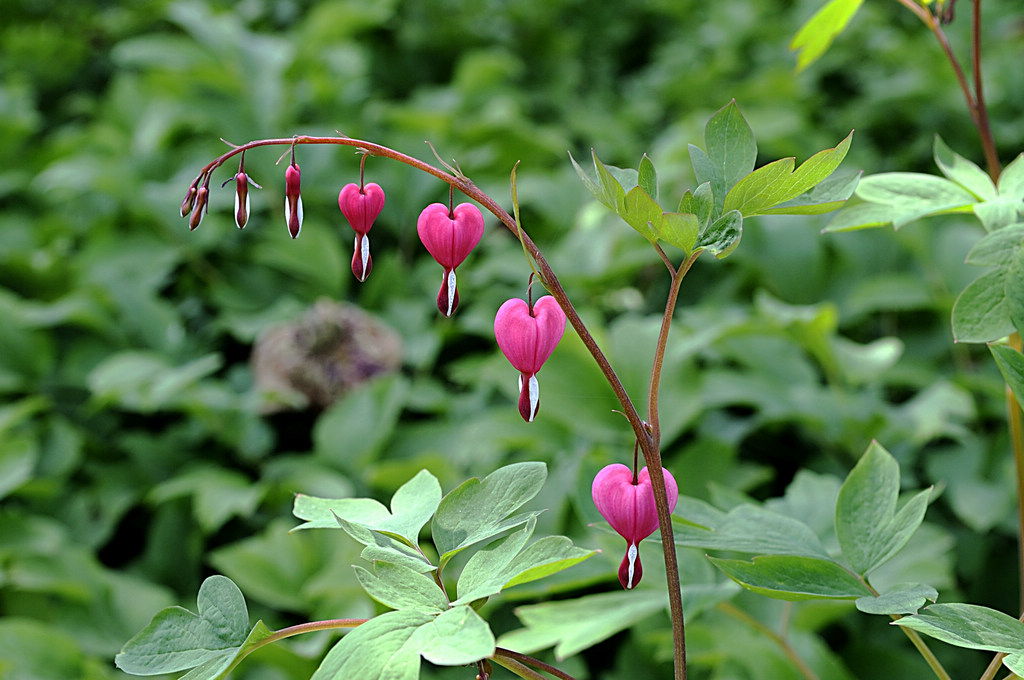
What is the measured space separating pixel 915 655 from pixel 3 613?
1307 millimetres

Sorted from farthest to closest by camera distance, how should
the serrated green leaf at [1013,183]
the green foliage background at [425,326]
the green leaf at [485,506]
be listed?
the green foliage background at [425,326]
the serrated green leaf at [1013,183]
the green leaf at [485,506]

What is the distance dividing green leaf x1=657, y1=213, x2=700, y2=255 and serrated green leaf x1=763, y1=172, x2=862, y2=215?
50mm

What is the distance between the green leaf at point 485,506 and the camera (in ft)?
1.52

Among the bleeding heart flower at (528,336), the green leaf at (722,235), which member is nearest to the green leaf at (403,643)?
the bleeding heart flower at (528,336)

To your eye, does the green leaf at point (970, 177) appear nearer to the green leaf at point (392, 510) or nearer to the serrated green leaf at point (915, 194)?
the serrated green leaf at point (915, 194)

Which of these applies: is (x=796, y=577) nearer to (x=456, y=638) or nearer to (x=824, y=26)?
(x=456, y=638)

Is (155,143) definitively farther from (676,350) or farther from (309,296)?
(676,350)

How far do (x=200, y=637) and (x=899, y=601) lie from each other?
0.38 meters

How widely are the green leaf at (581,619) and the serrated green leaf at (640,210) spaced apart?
37 cm

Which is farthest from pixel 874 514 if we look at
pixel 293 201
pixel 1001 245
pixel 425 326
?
pixel 425 326

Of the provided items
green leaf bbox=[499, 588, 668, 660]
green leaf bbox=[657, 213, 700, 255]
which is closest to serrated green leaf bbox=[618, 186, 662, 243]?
green leaf bbox=[657, 213, 700, 255]

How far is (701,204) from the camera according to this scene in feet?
1.48

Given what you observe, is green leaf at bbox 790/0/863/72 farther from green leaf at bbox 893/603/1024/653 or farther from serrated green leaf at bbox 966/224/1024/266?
green leaf at bbox 893/603/1024/653

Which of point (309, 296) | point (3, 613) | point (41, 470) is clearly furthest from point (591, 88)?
point (3, 613)
